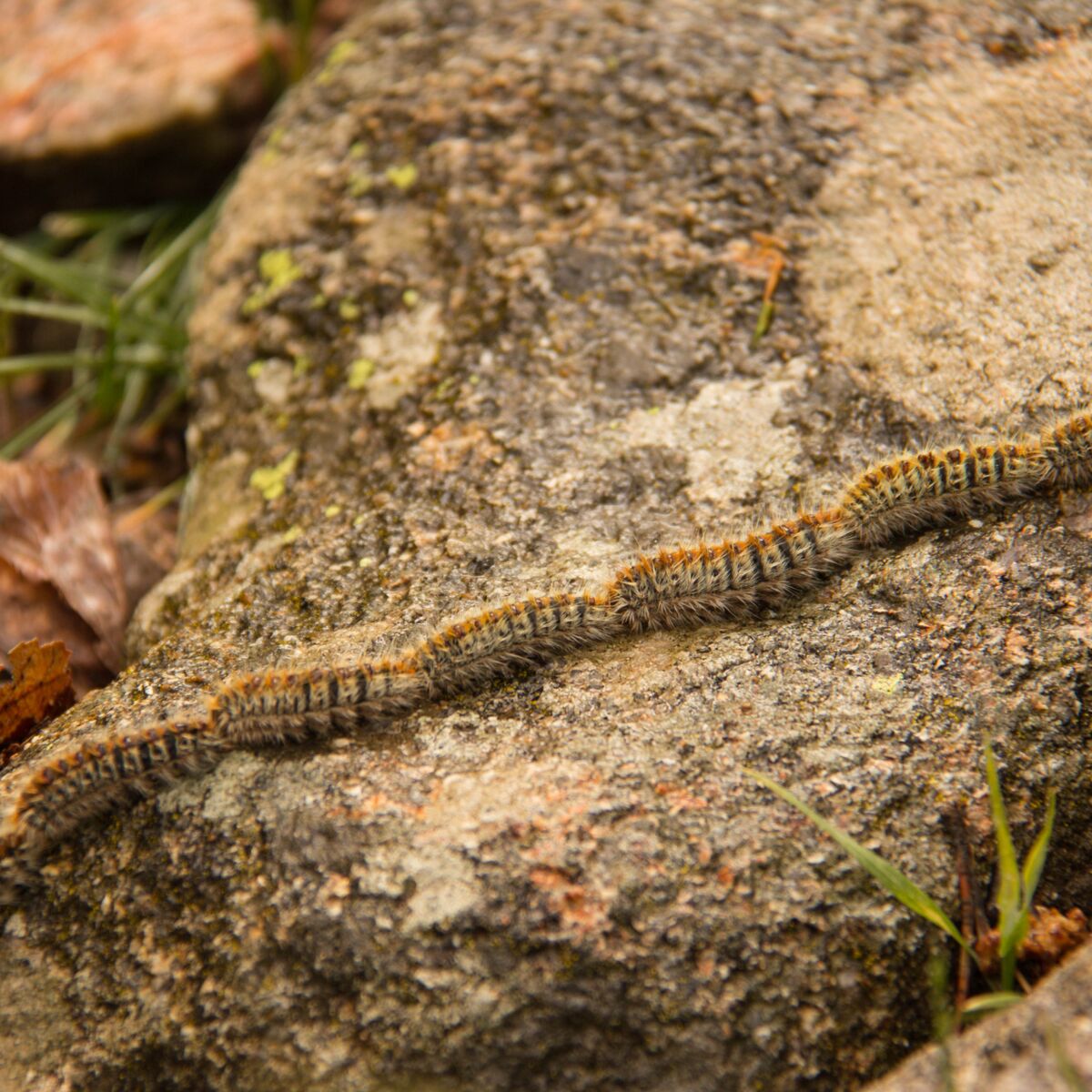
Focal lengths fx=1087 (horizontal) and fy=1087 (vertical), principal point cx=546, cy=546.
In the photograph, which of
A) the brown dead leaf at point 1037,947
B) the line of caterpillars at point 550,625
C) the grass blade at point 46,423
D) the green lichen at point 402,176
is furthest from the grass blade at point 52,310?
the brown dead leaf at point 1037,947

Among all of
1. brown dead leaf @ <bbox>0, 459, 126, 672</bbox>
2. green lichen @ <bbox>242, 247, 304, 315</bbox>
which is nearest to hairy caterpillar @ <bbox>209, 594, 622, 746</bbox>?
brown dead leaf @ <bbox>0, 459, 126, 672</bbox>

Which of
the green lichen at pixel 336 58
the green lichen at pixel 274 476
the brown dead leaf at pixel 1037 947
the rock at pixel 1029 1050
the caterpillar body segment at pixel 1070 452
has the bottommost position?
the brown dead leaf at pixel 1037 947

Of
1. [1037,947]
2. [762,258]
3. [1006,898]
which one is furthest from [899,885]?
[762,258]

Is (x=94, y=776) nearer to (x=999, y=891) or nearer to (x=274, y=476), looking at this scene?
(x=274, y=476)

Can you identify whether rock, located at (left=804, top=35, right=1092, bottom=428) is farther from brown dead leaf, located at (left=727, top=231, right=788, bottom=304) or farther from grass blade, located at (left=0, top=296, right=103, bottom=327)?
grass blade, located at (left=0, top=296, right=103, bottom=327)

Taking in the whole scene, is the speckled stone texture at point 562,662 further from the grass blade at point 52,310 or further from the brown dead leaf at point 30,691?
the grass blade at point 52,310

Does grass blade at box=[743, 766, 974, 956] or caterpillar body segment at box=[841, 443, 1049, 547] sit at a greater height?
caterpillar body segment at box=[841, 443, 1049, 547]
